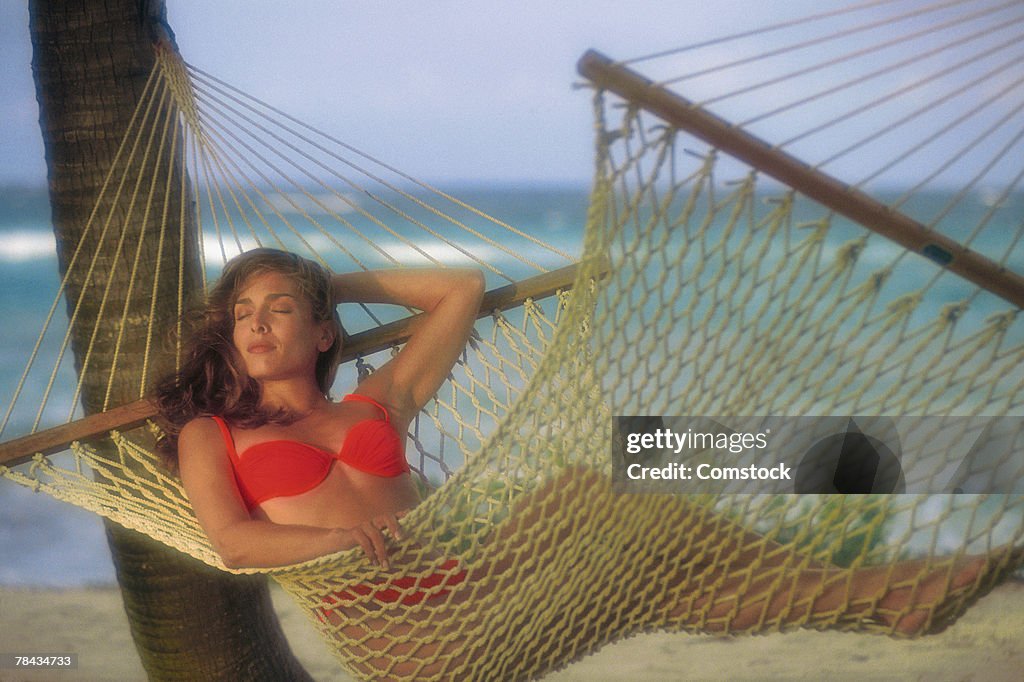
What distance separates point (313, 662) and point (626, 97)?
2153mm

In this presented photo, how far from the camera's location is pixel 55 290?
26.9 ft

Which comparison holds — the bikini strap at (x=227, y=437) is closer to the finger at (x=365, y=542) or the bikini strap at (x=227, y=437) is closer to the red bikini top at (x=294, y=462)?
the red bikini top at (x=294, y=462)

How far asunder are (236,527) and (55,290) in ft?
25.4

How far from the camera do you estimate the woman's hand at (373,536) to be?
1.19 meters

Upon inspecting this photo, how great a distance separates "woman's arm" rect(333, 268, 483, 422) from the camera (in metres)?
1.52

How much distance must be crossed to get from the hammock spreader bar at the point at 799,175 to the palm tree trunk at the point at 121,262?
826mm

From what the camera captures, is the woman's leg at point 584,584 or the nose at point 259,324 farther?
the nose at point 259,324

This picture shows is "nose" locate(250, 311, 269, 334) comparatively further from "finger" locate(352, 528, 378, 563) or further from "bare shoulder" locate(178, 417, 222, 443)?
"finger" locate(352, 528, 378, 563)

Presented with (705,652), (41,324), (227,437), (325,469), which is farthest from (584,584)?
(41,324)

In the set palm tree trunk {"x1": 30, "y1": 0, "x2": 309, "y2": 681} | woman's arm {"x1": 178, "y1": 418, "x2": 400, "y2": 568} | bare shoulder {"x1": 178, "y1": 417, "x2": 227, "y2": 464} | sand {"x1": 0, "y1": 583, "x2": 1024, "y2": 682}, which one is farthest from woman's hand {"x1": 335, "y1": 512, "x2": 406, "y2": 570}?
sand {"x1": 0, "y1": 583, "x2": 1024, "y2": 682}

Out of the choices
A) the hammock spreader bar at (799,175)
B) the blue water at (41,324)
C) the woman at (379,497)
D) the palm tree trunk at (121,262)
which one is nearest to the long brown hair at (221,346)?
the woman at (379,497)

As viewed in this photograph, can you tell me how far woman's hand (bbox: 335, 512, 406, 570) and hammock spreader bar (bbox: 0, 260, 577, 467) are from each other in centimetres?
38

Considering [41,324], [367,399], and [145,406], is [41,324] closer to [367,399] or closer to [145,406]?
[145,406]

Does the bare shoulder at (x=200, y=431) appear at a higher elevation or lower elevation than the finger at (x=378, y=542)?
higher
